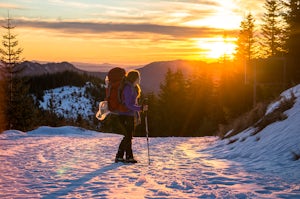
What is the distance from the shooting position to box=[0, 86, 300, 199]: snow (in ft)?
19.6

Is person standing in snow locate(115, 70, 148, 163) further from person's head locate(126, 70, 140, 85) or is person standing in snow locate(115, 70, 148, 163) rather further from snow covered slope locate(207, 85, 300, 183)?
snow covered slope locate(207, 85, 300, 183)

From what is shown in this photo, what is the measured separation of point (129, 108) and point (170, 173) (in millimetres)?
2166

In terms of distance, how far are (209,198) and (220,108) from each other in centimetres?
4674

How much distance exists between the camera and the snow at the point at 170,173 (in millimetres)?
5973

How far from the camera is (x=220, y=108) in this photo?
5162 cm

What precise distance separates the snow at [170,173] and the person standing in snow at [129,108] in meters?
0.45

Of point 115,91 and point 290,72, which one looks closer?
point 115,91

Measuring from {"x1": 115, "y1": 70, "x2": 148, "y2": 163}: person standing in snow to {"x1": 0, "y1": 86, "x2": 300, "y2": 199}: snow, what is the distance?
0.45 meters

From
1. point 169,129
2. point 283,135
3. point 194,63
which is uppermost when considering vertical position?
point 194,63

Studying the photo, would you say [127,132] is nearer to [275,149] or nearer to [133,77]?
[133,77]

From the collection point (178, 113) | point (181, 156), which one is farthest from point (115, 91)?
point (178, 113)

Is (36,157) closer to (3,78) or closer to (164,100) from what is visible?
(3,78)

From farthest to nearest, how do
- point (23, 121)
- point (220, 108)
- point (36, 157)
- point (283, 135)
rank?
1. point (220, 108)
2. point (23, 121)
3. point (36, 157)
4. point (283, 135)

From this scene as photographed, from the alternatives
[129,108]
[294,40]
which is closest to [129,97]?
[129,108]
